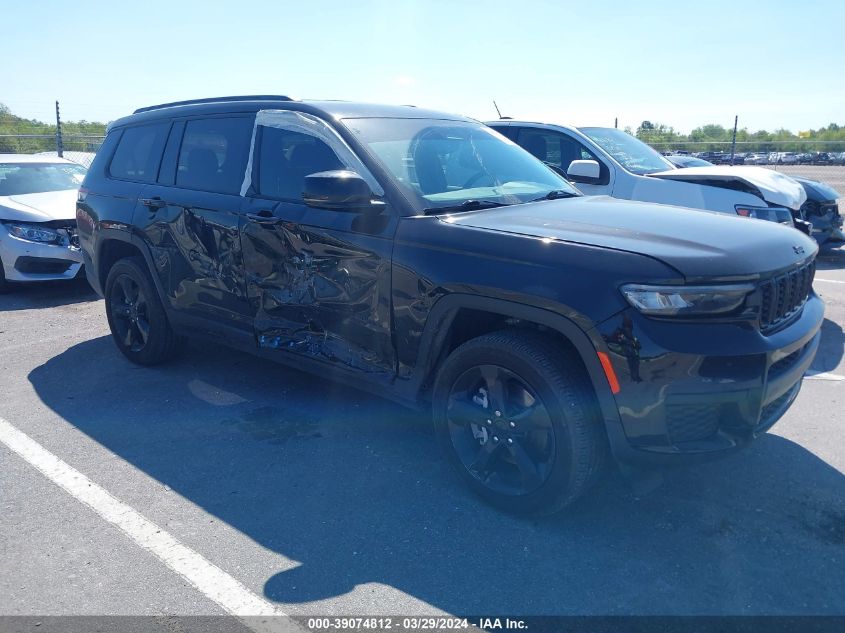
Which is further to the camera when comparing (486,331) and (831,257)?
(831,257)

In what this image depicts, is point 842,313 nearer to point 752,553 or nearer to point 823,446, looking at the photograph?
point 823,446

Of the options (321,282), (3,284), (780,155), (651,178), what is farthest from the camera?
(780,155)

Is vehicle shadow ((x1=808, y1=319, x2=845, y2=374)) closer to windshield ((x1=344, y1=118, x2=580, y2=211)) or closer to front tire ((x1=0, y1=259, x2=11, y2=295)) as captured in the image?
windshield ((x1=344, y1=118, x2=580, y2=211))

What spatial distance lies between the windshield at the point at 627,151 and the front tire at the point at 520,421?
191 inches

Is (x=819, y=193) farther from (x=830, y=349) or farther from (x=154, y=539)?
(x=154, y=539)

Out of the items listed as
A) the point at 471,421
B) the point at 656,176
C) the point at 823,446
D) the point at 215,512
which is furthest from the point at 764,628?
the point at 656,176

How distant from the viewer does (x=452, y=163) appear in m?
4.09

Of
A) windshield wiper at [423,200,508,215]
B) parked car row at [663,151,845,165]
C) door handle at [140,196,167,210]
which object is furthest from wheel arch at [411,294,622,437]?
parked car row at [663,151,845,165]

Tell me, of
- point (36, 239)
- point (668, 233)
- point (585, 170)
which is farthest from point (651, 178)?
point (36, 239)

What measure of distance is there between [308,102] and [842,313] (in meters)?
5.34

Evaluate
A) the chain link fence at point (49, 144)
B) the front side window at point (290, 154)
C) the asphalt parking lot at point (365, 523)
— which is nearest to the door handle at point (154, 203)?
the front side window at point (290, 154)

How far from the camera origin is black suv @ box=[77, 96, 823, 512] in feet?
9.22

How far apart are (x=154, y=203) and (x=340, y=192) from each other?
202 centimetres

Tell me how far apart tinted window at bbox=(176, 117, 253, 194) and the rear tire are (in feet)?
2.79
